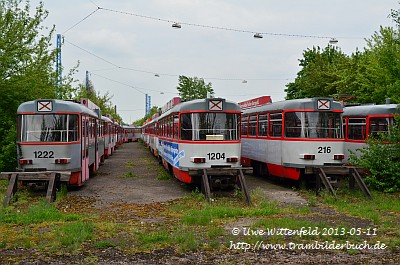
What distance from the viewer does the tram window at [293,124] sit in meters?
15.5

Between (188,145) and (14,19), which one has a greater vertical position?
(14,19)

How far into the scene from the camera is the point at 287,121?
15820 millimetres

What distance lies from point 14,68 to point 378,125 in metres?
14.0

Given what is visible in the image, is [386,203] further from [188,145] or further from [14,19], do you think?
[14,19]

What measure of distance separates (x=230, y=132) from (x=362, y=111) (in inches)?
224

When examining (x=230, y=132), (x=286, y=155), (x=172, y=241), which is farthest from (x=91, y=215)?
(x=286, y=155)

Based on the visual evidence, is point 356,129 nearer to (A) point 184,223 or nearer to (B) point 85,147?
(B) point 85,147

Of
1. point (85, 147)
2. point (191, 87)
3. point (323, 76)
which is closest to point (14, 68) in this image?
point (85, 147)

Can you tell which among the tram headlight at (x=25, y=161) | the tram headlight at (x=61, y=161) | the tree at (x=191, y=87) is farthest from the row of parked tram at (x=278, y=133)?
the tree at (x=191, y=87)

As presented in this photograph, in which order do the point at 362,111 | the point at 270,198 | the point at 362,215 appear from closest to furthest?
the point at 362,215 < the point at 270,198 < the point at 362,111

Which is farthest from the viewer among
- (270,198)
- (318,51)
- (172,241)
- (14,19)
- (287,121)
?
(318,51)

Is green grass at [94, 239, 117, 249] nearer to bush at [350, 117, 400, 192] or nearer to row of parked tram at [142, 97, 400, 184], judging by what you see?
row of parked tram at [142, 97, 400, 184]

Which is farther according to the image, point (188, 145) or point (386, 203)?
point (188, 145)

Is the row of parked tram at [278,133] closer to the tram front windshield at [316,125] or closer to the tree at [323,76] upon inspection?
the tram front windshield at [316,125]
